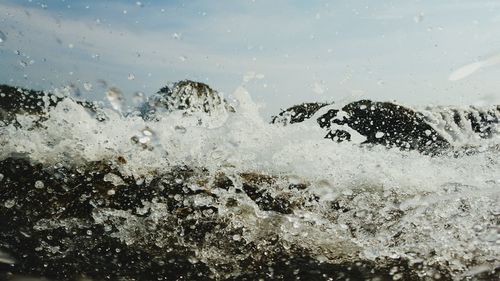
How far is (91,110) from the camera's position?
193 inches

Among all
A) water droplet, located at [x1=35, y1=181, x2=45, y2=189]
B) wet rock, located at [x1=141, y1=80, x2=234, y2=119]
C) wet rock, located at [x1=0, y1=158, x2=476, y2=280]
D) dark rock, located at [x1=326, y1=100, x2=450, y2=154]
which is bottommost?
dark rock, located at [x1=326, y1=100, x2=450, y2=154]

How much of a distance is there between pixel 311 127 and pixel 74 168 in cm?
292

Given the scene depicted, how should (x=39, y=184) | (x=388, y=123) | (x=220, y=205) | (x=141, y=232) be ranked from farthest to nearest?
(x=388, y=123) → (x=39, y=184) → (x=220, y=205) → (x=141, y=232)

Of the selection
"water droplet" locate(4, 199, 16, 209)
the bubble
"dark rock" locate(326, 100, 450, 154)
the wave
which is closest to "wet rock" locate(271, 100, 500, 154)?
"dark rock" locate(326, 100, 450, 154)

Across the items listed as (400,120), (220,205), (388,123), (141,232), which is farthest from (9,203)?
(388,123)

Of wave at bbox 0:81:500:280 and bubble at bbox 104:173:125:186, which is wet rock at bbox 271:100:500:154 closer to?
wave at bbox 0:81:500:280

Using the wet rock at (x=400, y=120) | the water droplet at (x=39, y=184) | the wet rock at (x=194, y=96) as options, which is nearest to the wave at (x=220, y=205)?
the water droplet at (x=39, y=184)

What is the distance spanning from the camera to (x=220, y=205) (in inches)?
127

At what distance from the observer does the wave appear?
2.62 m

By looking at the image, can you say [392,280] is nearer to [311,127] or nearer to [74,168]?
[74,168]

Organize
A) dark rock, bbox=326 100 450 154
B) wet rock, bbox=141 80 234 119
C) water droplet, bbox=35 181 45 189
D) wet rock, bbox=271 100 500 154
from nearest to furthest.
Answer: water droplet, bbox=35 181 45 189, wet rock, bbox=141 80 234 119, wet rock, bbox=271 100 500 154, dark rock, bbox=326 100 450 154

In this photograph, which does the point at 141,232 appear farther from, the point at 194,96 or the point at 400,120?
the point at 400,120

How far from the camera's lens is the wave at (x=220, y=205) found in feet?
8.60

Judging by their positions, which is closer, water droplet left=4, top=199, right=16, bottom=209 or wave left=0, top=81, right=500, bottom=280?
wave left=0, top=81, right=500, bottom=280
